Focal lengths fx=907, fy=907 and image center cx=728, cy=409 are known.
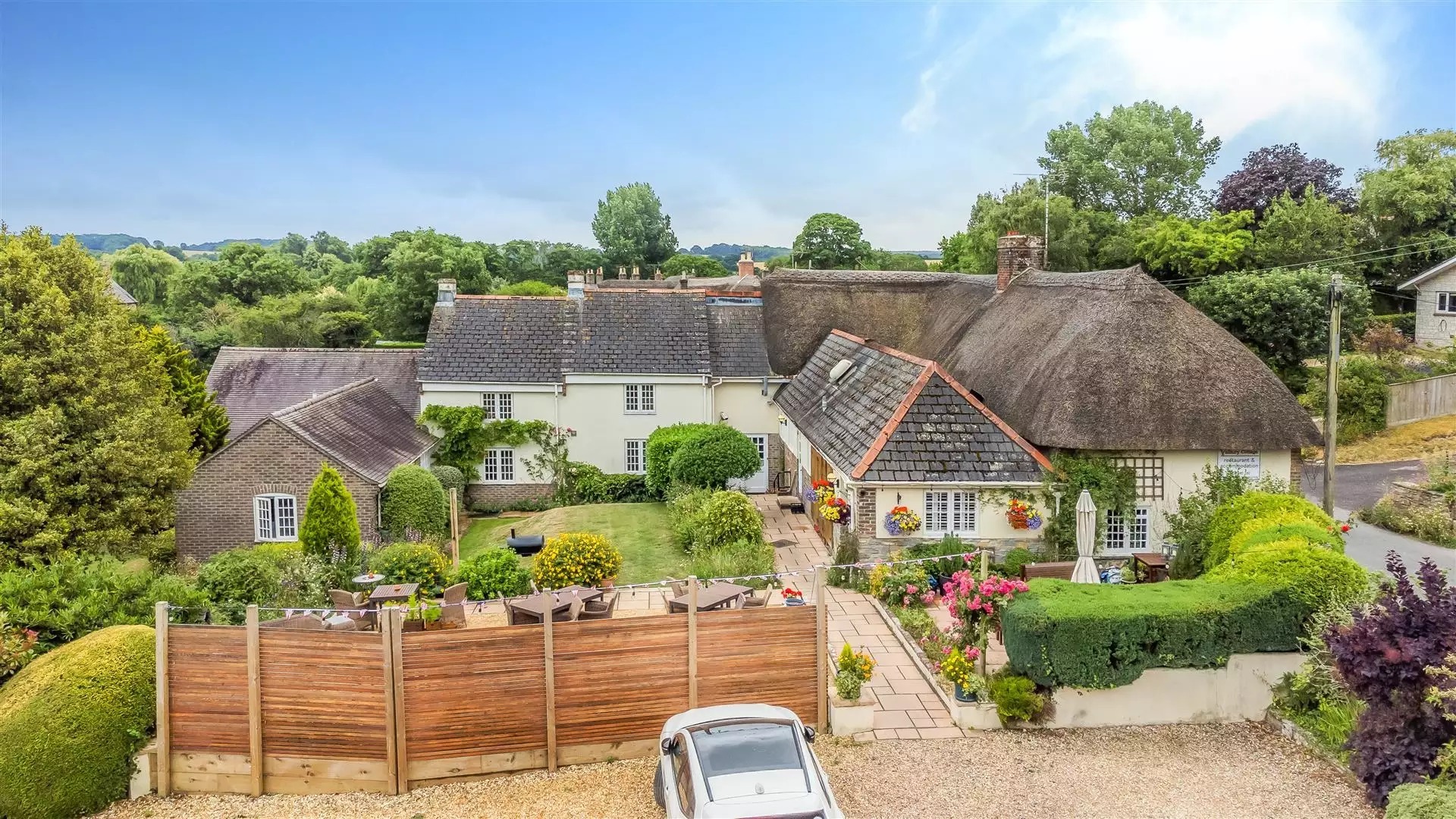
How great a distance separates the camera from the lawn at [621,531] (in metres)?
19.3

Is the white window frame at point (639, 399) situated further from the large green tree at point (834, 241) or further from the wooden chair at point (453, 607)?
Result: the large green tree at point (834, 241)

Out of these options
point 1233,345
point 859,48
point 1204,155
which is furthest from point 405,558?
point 1204,155

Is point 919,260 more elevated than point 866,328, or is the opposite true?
point 919,260

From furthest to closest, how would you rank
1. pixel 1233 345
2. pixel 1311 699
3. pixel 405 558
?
pixel 1233 345 → pixel 405 558 → pixel 1311 699

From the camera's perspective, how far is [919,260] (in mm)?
103375

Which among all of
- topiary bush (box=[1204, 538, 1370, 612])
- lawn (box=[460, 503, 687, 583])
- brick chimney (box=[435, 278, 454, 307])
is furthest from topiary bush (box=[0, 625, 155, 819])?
brick chimney (box=[435, 278, 454, 307])

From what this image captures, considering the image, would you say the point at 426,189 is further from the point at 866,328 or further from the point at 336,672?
the point at 336,672

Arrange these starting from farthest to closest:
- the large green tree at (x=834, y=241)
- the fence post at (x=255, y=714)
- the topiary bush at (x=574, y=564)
A: the large green tree at (x=834, y=241)
the topiary bush at (x=574, y=564)
the fence post at (x=255, y=714)

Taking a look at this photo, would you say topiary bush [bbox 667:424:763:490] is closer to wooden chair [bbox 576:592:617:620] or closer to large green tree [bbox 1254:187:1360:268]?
wooden chair [bbox 576:592:617:620]

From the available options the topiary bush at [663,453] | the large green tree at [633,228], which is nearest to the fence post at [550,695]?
the topiary bush at [663,453]

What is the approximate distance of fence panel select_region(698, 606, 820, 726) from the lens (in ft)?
35.3

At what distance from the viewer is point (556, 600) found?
13.3 m

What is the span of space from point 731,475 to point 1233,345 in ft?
40.2

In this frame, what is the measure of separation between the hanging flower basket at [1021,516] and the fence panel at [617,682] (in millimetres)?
9457
